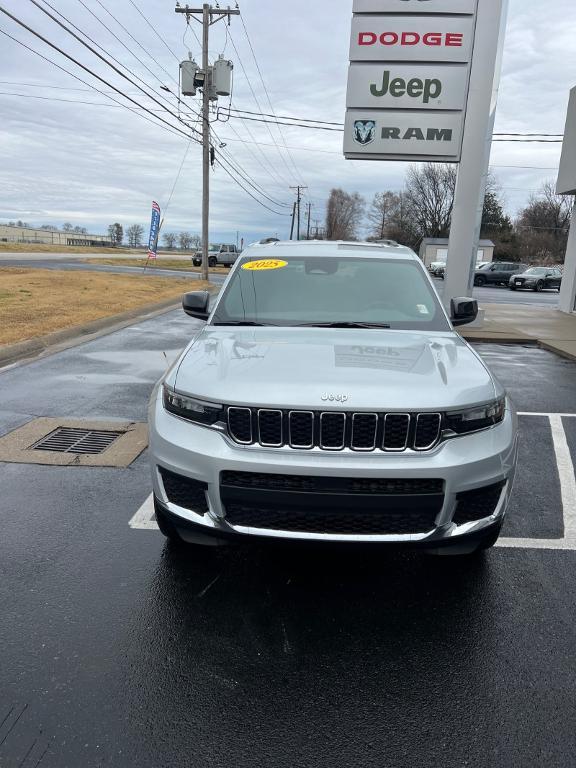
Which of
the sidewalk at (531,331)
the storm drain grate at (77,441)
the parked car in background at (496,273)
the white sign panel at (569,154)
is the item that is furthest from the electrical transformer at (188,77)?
the storm drain grate at (77,441)

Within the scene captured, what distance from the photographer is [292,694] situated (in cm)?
240

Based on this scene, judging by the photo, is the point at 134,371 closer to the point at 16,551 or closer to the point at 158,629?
the point at 16,551

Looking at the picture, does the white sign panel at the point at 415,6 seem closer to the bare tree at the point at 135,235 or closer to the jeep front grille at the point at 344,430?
the jeep front grille at the point at 344,430

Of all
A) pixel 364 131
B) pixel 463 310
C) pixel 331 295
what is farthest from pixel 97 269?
pixel 463 310

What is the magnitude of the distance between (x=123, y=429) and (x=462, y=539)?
3.89m

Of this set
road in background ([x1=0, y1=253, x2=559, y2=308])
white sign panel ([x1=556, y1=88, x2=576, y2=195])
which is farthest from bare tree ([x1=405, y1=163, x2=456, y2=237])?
white sign panel ([x1=556, y1=88, x2=576, y2=195])

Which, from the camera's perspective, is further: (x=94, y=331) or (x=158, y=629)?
(x=94, y=331)

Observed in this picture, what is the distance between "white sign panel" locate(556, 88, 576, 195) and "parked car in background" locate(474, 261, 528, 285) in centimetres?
2177

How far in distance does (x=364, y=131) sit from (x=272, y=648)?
13.5 m

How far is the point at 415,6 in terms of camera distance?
13.0 m

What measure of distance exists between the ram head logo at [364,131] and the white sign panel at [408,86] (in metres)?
0.36

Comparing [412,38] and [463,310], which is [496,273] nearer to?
[412,38]

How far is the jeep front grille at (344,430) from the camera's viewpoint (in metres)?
2.70

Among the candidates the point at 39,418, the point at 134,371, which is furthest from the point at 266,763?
the point at 134,371
